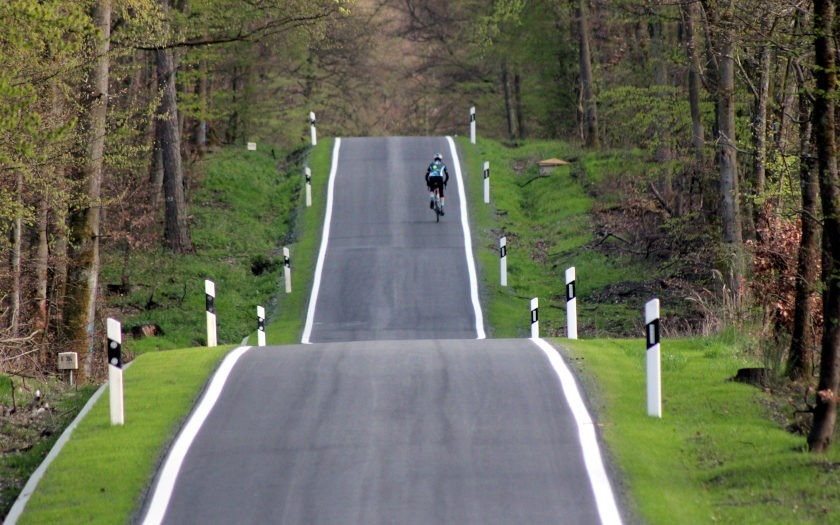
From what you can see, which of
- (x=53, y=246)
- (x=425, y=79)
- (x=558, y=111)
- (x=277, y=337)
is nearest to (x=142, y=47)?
(x=53, y=246)

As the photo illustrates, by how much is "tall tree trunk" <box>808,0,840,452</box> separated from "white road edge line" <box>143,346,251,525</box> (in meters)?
5.33

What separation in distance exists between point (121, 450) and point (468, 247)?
19.1 m

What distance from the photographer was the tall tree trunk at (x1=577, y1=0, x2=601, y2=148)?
37812 mm

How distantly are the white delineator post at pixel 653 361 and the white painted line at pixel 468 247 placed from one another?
417 inches

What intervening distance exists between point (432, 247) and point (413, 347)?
1486 centimetres

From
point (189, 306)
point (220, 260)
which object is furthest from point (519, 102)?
point (189, 306)

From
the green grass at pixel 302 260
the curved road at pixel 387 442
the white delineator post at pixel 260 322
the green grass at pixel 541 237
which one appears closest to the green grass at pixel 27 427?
the curved road at pixel 387 442

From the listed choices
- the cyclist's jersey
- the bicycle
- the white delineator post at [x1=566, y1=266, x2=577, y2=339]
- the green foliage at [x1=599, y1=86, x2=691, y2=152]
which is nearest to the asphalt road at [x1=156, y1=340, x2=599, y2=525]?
the white delineator post at [x1=566, y1=266, x2=577, y2=339]

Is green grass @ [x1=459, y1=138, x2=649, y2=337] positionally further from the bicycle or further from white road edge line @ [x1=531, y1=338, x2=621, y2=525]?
white road edge line @ [x1=531, y1=338, x2=621, y2=525]

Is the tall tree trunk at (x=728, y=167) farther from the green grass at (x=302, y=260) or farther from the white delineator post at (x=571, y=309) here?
the green grass at (x=302, y=260)

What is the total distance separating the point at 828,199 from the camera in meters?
9.45

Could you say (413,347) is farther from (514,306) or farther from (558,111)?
(558,111)

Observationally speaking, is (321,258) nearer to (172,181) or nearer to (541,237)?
(172,181)

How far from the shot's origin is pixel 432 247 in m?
28.3
